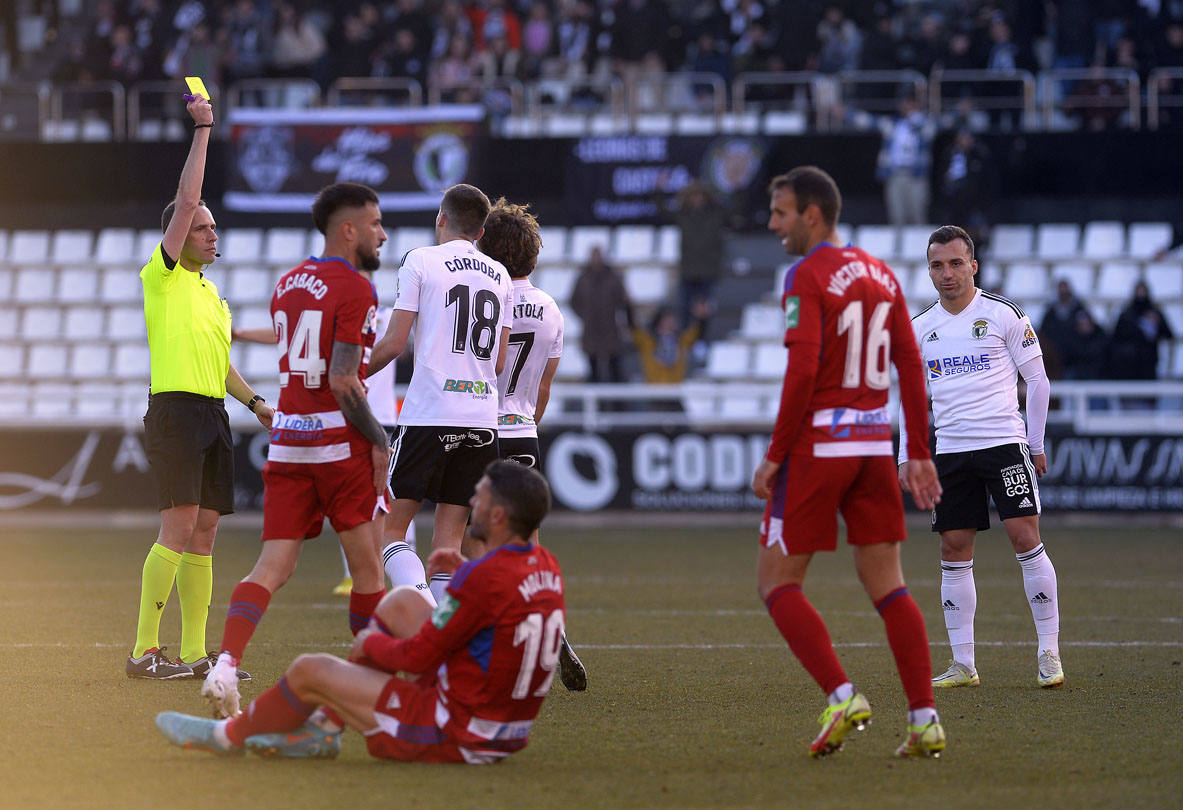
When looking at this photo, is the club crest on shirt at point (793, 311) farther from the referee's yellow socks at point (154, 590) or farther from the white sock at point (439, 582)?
the referee's yellow socks at point (154, 590)

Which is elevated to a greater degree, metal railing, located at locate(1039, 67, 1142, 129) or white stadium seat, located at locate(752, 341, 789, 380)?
metal railing, located at locate(1039, 67, 1142, 129)

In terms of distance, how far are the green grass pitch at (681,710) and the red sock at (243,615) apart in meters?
0.43

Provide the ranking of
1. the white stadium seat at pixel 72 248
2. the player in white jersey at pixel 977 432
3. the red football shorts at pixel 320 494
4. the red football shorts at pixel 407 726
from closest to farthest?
the red football shorts at pixel 407 726 → the red football shorts at pixel 320 494 → the player in white jersey at pixel 977 432 → the white stadium seat at pixel 72 248

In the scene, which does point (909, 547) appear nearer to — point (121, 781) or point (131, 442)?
point (131, 442)

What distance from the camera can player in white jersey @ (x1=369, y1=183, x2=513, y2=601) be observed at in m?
6.63

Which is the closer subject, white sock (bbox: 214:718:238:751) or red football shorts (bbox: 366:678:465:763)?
red football shorts (bbox: 366:678:465:763)

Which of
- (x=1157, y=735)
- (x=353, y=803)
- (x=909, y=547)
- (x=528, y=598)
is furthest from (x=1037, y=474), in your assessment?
(x=909, y=547)

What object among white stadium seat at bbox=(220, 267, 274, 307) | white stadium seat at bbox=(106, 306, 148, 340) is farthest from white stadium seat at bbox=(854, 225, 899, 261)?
white stadium seat at bbox=(106, 306, 148, 340)

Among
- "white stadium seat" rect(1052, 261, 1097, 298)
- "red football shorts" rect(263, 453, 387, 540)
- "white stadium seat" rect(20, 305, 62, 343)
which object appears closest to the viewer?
"red football shorts" rect(263, 453, 387, 540)

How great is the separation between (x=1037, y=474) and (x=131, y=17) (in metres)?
20.2

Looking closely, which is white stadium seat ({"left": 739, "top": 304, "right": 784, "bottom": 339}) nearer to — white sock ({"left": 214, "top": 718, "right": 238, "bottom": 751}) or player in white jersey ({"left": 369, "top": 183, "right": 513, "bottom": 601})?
player in white jersey ({"left": 369, "top": 183, "right": 513, "bottom": 601})

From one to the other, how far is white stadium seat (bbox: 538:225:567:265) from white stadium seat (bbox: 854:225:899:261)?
13.2 ft

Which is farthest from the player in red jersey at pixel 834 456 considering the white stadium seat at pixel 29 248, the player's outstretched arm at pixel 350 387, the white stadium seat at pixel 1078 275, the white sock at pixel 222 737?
the white stadium seat at pixel 29 248

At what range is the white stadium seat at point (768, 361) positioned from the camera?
64.8 feet
